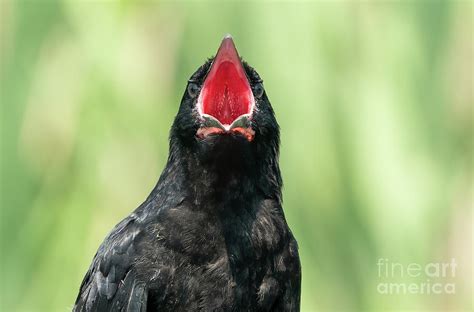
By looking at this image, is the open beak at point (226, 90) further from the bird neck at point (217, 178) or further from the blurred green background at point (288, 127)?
the blurred green background at point (288, 127)

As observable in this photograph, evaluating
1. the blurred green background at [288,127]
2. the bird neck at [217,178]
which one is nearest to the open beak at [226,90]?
the bird neck at [217,178]

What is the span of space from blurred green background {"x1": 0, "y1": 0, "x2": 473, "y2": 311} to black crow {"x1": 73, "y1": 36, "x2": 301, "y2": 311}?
A: 2.60 metres

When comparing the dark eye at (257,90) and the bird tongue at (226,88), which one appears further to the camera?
the dark eye at (257,90)

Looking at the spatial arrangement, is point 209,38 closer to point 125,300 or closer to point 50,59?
point 50,59

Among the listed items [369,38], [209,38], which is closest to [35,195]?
[209,38]

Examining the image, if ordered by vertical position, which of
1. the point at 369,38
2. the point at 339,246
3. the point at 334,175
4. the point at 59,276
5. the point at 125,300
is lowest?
the point at 125,300

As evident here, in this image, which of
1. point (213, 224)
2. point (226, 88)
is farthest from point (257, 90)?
point (213, 224)

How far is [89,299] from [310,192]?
304 cm

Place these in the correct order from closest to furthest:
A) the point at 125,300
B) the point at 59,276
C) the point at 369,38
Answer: the point at 125,300, the point at 59,276, the point at 369,38

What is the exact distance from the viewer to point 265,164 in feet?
12.2

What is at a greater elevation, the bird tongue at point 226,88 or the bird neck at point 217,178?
the bird tongue at point 226,88

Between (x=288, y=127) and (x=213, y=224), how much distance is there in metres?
3.10

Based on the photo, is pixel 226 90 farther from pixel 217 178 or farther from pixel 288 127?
pixel 288 127

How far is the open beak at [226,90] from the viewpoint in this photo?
3674 mm
